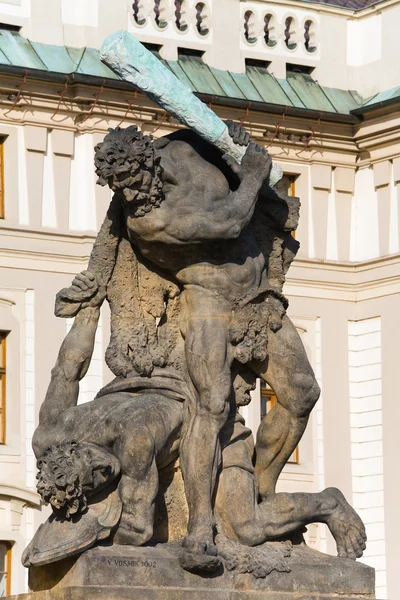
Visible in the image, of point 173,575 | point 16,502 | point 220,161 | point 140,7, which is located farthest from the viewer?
point 140,7

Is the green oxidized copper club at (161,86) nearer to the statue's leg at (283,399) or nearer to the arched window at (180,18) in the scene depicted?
the statue's leg at (283,399)

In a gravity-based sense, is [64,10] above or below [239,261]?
above

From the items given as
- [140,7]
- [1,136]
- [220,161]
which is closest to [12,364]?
[1,136]

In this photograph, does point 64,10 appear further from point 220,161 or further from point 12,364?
point 220,161

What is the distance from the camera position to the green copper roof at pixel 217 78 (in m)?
40.0

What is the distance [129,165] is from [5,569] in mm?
25052

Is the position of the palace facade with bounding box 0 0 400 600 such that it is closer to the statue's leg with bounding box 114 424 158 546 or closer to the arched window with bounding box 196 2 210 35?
the arched window with bounding box 196 2 210 35

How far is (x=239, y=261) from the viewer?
13750 mm

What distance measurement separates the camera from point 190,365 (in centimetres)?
1359

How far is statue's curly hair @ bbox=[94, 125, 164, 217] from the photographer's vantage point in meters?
13.3

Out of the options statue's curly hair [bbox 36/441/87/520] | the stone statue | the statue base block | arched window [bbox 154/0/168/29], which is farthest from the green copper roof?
statue's curly hair [bbox 36/441/87/520]

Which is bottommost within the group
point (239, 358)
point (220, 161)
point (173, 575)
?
point (173, 575)

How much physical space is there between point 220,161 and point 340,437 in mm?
29310

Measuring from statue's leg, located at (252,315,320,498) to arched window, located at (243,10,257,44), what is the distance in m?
29.4
